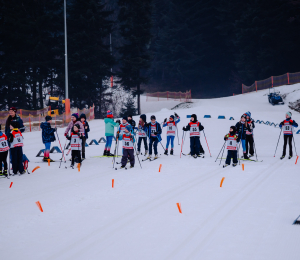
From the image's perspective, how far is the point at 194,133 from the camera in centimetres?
1398

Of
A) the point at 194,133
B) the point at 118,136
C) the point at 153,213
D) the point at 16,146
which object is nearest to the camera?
the point at 153,213

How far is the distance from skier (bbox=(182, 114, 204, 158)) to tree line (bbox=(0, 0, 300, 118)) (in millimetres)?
→ 24974

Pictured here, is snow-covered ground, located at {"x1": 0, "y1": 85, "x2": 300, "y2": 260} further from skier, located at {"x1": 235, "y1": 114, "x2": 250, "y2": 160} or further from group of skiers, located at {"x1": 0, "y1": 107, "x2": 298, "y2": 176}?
skier, located at {"x1": 235, "y1": 114, "x2": 250, "y2": 160}

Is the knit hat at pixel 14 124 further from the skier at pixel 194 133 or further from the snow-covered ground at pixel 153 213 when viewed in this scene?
the skier at pixel 194 133

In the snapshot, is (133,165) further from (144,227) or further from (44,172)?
(144,227)

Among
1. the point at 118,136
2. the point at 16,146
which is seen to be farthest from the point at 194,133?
the point at 16,146

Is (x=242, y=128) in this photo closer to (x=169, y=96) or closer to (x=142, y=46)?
(x=142, y=46)

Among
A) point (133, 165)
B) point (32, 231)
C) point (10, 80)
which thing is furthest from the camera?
point (10, 80)

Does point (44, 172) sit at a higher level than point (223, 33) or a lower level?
lower

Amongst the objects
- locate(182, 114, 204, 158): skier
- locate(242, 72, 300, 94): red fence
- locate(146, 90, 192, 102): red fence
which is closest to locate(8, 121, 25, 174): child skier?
locate(182, 114, 204, 158): skier

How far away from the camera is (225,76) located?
2500 inches

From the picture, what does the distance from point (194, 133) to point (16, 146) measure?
22.2 feet

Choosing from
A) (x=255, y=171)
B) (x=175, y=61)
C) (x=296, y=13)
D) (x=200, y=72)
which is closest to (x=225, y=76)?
(x=200, y=72)

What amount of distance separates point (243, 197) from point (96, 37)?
3503 cm
